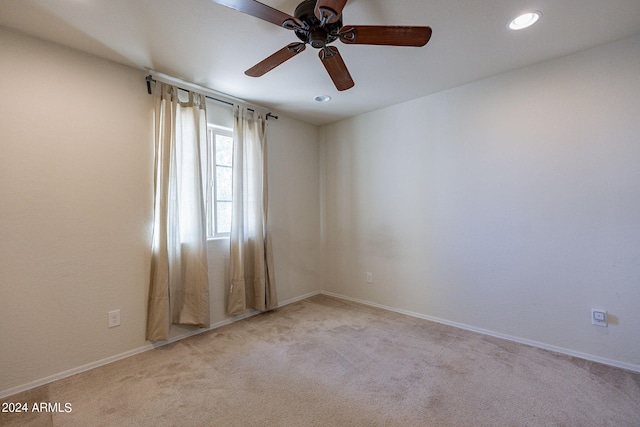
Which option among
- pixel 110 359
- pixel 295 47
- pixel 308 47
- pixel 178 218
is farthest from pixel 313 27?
pixel 110 359

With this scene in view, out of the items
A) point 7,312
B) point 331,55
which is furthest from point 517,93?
point 7,312

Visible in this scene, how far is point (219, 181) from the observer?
306 centimetres

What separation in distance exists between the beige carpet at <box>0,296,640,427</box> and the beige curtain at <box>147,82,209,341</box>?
0.33m

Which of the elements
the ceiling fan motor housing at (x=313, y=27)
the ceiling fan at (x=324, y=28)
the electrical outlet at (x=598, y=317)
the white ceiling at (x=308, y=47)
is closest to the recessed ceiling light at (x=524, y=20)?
the white ceiling at (x=308, y=47)

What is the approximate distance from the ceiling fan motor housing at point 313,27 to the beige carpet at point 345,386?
7.12ft

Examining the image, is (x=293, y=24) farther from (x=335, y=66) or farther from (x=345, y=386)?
(x=345, y=386)

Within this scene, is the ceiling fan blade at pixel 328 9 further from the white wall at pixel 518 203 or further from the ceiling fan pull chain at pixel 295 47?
the white wall at pixel 518 203

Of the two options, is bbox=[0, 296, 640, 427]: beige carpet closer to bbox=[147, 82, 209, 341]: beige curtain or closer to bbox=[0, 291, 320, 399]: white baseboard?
bbox=[0, 291, 320, 399]: white baseboard

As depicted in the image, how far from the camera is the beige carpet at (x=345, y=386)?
1.60 m

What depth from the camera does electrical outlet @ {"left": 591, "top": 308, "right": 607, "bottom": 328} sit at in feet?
7.03

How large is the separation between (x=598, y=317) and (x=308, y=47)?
9.98 ft

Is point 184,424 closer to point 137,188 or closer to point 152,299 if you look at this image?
point 152,299

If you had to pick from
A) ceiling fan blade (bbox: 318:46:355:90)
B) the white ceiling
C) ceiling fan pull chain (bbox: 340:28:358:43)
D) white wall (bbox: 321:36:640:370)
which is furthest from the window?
ceiling fan pull chain (bbox: 340:28:358:43)

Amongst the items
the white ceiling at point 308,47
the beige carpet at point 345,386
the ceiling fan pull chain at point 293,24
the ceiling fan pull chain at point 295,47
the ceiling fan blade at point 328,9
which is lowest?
the beige carpet at point 345,386
